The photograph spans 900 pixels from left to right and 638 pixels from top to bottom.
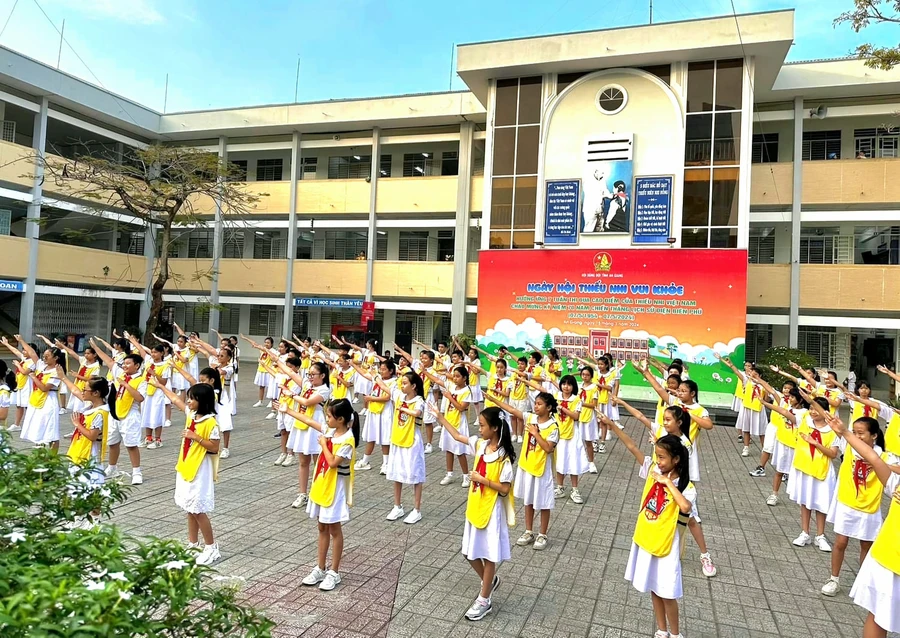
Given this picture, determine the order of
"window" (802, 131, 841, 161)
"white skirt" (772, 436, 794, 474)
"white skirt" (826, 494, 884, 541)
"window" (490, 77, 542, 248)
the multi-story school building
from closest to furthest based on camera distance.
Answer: "white skirt" (826, 494, 884, 541) → "white skirt" (772, 436, 794, 474) → the multi-story school building → "window" (490, 77, 542, 248) → "window" (802, 131, 841, 161)

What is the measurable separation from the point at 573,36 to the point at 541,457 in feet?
50.7

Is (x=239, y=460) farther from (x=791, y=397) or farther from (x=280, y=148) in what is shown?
(x=280, y=148)

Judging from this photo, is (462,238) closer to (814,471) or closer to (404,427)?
(404,427)

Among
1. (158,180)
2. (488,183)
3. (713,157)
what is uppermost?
(713,157)

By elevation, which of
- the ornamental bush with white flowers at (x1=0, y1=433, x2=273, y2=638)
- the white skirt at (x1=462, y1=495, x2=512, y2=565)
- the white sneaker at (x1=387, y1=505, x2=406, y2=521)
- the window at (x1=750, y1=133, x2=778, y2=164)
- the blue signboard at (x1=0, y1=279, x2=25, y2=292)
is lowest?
the white sneaker at (x1=387, y1=505, x2=406, y2=521)

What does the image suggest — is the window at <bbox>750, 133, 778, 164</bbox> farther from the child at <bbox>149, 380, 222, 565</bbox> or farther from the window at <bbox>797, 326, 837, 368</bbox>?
the child at <bbox>149, 380, 222, 565</bbox>

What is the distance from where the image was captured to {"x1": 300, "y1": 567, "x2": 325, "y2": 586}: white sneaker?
175 inches

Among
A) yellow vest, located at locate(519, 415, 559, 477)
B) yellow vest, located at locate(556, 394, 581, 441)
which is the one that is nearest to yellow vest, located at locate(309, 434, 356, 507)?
yellow vest, located at locate(519, 415, 559, 477)

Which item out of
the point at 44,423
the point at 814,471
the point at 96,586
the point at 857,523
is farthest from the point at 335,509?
the point at 44,423

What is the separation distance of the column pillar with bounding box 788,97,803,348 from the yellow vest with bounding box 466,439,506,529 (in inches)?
665

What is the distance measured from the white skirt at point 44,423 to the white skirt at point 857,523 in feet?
28.6

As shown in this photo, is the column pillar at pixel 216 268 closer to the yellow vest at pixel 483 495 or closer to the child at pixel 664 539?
the yellow vest at pixel 483 495

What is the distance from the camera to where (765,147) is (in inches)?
754

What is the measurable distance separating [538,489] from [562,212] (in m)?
12.9
